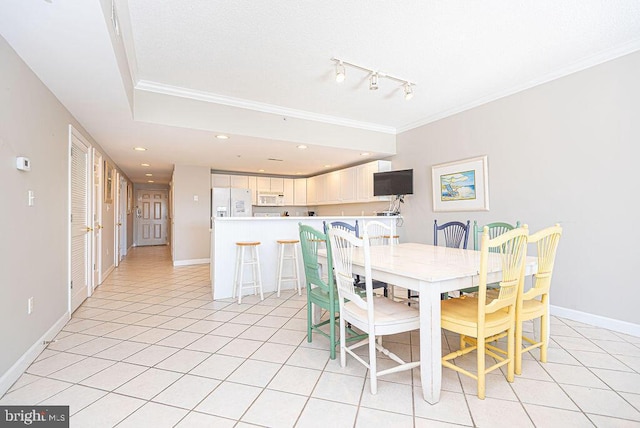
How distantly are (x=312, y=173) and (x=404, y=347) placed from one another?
5787 mm

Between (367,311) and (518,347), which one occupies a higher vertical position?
(367,311)

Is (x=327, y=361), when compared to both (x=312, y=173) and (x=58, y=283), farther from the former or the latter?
(x=312, y=173)

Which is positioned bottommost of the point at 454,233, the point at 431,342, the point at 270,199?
the point at 431,342

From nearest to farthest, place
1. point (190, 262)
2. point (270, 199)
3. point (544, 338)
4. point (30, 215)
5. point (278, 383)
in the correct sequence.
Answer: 1. point (278, 383)
2. point (544, 338)
3. point (30, 215)
4. point (190, 262)
5. point (270, 199)

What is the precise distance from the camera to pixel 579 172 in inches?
116

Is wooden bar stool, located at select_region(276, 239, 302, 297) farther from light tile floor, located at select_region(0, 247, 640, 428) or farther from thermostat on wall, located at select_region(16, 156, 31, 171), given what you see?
thermostat on wall, located at select_region(16, 156, 31, 171)

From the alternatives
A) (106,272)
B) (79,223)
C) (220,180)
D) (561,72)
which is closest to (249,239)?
(79,223)

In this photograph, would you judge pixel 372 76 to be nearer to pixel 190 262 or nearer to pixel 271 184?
pixel 271 184

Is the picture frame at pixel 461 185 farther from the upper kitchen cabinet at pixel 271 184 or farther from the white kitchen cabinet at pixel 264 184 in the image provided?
the white kitchen cabinet at pixel 264 184

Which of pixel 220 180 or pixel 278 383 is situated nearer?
pixel 278 383

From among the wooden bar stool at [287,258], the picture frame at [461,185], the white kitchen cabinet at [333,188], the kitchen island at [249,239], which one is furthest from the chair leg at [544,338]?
the white kitchen cabinet at [333,188]

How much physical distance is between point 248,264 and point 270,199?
384cm

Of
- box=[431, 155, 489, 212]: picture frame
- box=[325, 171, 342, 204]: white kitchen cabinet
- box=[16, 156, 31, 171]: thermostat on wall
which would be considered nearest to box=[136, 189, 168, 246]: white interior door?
box=[325, 171, 342, 204]: white kitchen cabinet

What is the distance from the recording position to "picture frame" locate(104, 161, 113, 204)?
16.4 feet
